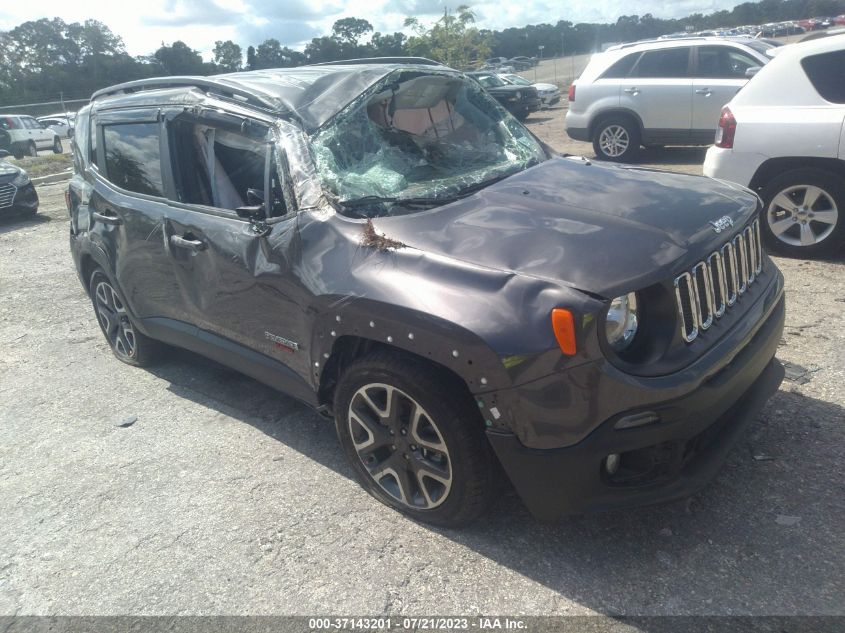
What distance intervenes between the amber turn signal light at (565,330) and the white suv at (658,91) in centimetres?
928

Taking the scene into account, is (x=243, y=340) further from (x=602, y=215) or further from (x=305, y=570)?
(x=602, y=215)

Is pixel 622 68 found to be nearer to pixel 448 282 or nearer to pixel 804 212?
pixel 804 212

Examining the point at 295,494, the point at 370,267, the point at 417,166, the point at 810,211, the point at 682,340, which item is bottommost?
the point at 295,494

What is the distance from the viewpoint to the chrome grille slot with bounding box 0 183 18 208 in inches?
450

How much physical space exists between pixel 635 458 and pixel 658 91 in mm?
9716

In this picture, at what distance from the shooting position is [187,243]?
374cm

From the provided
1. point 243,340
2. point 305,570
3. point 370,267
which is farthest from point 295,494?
point 370,267

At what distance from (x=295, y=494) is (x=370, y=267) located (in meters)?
1.28

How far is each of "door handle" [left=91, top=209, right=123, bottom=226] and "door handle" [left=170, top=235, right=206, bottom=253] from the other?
750mm

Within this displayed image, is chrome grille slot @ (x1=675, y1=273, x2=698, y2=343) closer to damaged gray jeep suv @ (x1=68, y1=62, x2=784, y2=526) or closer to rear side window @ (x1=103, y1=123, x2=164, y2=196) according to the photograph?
damaged gray jeep suv @ (x1=68, y1=62, x2=784, y2=526)

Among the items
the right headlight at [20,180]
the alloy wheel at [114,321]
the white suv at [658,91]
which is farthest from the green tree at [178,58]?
the alloy wheel at [114,321]

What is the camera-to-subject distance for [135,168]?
14.2 feet

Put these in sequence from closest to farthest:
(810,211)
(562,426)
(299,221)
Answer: (562,426), (299,221), (810,211)

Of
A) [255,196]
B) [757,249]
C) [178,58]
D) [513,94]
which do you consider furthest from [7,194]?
[178,58]
